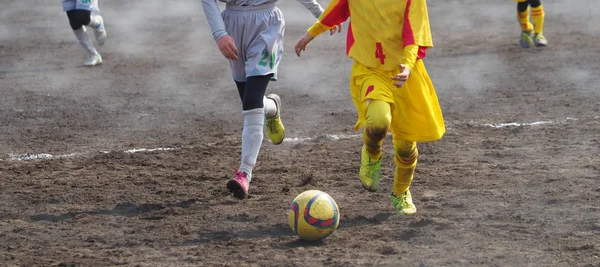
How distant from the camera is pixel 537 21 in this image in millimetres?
12766

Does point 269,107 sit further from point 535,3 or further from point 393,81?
point 535,3

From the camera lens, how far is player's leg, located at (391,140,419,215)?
5926mm

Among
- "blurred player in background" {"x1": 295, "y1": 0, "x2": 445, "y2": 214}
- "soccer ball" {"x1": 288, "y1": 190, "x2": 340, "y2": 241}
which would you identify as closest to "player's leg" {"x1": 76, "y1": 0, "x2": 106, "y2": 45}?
"blurred player in background" {"x1": 295, "y1": 0, "x2": 445, "y2": 214}

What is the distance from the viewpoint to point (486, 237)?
17.8 feet

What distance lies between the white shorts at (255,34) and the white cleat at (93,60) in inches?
232

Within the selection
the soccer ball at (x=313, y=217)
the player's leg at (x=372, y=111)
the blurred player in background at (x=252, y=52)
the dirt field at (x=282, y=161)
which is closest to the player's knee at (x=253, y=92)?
the blurred player in background at (x=252, y=52)

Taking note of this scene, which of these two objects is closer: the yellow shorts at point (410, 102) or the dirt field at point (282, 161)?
the dirt field at point (282, 161)

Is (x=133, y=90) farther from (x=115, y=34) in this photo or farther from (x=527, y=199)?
(x=527, y=199)

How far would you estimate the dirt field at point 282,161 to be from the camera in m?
5.31

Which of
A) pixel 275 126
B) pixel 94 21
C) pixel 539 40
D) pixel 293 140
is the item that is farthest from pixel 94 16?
pixel 539 40

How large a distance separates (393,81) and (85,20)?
23.4 feet

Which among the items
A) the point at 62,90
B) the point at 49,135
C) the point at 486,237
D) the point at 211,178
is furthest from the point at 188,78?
the point at 486,237

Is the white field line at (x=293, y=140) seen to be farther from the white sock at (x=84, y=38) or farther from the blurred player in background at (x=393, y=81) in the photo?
the white sock at (x=84, y=38)

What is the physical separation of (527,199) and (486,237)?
3.20 ft
